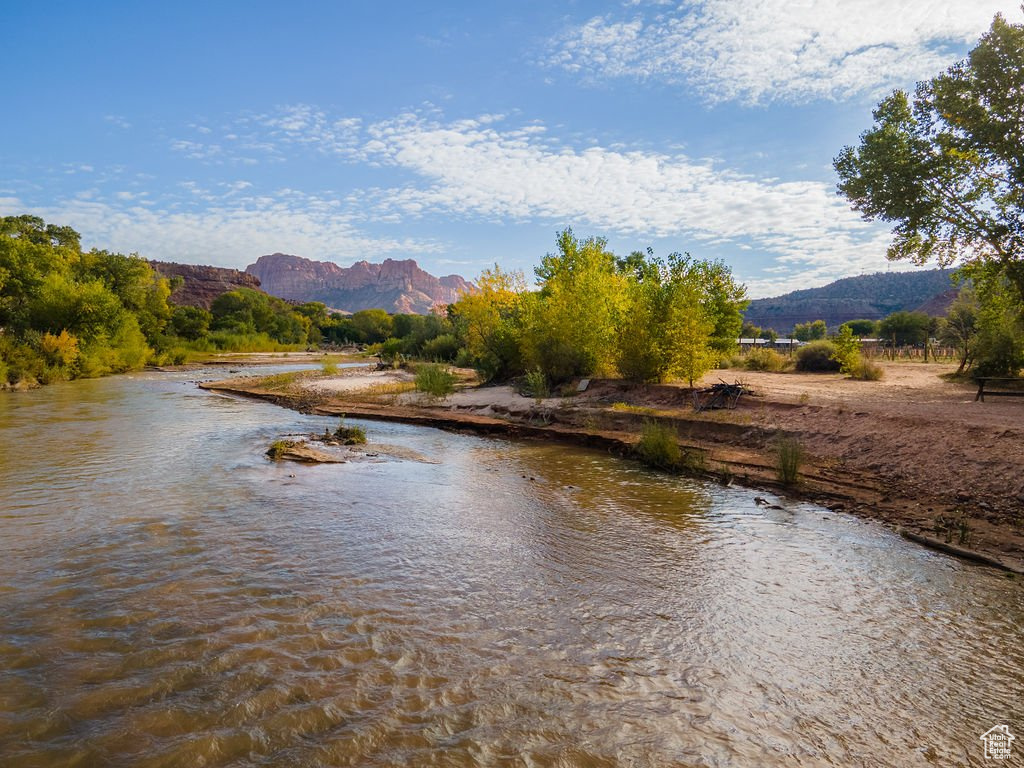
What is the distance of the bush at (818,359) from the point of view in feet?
97.1

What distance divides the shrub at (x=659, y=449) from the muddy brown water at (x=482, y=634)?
2266 mm

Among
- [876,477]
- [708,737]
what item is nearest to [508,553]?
[708,737]

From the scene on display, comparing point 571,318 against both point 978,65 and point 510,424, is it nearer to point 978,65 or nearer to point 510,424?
point 510,424

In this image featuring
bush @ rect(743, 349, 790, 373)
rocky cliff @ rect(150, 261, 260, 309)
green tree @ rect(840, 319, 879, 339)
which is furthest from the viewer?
rocky cliff @ rect(150, 261, 260, 309)

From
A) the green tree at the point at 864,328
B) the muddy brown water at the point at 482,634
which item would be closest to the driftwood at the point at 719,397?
the muddy brown water at the point at 482,634

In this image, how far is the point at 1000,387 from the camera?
18.0 m

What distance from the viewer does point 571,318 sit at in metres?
22.1

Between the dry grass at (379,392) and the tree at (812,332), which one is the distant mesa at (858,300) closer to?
the tree at (812,332)

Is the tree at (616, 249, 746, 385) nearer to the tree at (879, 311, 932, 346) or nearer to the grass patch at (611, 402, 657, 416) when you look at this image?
the grass patch at (611, 402, 657, 416)

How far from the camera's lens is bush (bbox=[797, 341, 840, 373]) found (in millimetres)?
29594

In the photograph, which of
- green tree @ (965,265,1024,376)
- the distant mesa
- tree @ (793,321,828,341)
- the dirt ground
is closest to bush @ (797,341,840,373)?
green tree @ (965,265,1024,376)

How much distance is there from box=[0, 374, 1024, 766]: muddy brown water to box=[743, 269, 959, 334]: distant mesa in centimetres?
11143

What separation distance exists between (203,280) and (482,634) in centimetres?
18357

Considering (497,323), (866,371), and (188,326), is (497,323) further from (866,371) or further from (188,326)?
(188,326)
